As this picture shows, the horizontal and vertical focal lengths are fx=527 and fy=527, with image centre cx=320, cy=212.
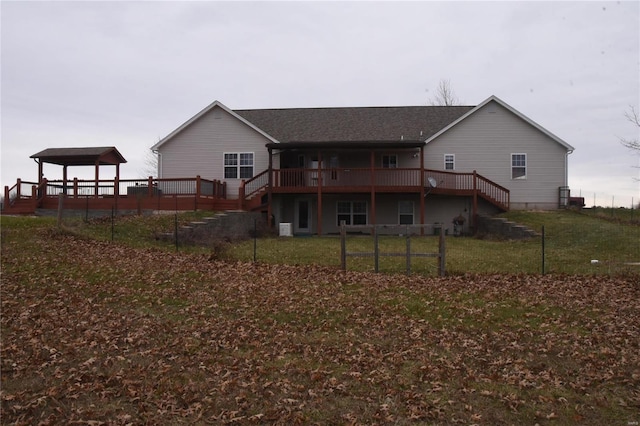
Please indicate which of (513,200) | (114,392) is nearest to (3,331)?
(114,392)

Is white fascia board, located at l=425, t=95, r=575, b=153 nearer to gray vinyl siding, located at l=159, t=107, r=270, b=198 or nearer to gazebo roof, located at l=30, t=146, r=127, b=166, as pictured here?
gray vinyl siding, located at l=159, t=107, r=270, b=198

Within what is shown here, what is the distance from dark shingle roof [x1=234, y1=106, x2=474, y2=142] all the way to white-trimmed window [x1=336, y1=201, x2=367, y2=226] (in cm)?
355

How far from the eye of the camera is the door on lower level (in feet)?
96.1

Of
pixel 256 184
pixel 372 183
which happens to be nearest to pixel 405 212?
pixel 372 183

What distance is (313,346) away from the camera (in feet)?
27.2

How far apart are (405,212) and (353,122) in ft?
22.3

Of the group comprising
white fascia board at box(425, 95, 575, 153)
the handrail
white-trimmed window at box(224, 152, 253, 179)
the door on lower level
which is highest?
white fascia board at box(425, 95, 575, 153)

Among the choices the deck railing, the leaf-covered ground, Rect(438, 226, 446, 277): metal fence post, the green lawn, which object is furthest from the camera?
the deck railing

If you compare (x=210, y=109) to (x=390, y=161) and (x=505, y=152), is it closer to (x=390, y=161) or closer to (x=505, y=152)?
(x=390, y=161)

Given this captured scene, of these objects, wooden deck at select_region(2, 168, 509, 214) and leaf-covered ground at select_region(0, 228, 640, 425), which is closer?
leaf-covered ground at select_region(0, 228, 640, 425)

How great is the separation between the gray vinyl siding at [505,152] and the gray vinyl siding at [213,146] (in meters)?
9.79

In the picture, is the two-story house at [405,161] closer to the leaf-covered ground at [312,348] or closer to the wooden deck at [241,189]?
the wooden deck at [241,189]

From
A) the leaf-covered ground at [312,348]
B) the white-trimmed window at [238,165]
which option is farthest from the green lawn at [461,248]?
the white-trimmed window at [238,165]

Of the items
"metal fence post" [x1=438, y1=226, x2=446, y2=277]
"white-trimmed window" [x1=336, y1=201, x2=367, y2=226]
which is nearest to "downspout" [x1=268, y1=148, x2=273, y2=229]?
"white-trimmed window" [x1=336, y1=201, x2=367, y2=226]
